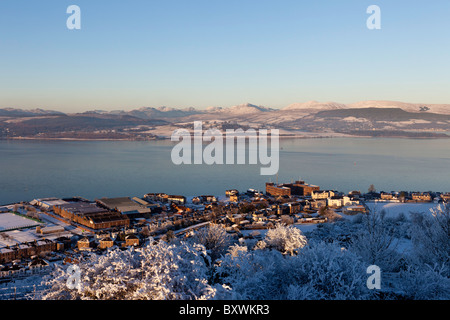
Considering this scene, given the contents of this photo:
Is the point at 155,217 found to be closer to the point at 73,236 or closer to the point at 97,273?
the point at 73,236

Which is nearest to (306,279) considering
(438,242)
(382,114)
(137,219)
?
(438,242)

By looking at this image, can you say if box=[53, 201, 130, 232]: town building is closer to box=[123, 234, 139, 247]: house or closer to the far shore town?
the far shore town

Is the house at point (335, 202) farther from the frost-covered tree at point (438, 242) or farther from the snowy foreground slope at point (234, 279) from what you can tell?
the snowy foreground slope at point (234, 279)

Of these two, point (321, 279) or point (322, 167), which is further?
point (322, 167)
